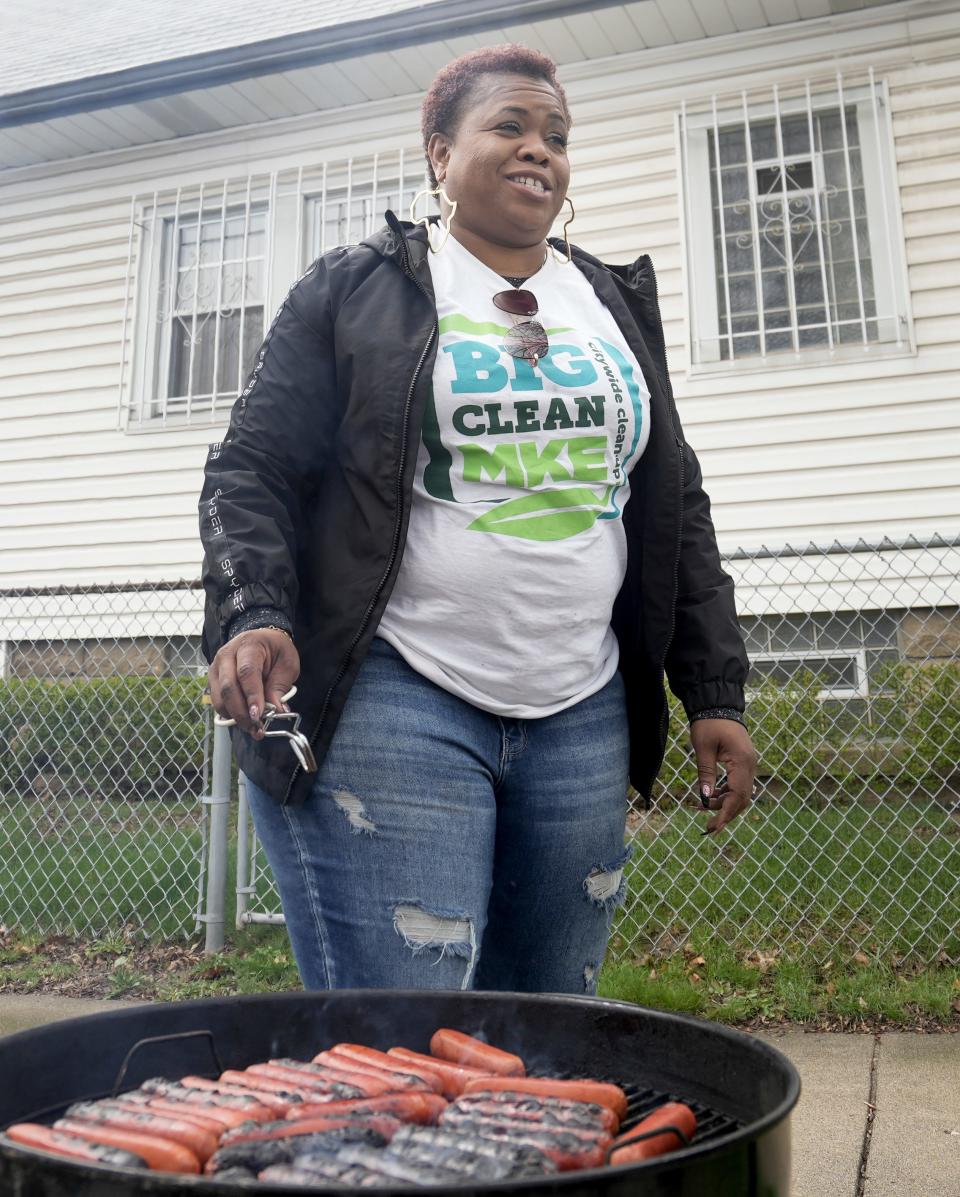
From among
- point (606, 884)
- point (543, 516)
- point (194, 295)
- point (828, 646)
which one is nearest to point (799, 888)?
point (828, 646)

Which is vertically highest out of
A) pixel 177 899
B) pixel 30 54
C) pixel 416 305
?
pixel 30 54

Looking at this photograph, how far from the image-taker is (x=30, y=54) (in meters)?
9.39

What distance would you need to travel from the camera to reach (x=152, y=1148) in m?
1.15

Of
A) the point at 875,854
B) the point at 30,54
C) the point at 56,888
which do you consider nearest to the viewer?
the point at 875,854

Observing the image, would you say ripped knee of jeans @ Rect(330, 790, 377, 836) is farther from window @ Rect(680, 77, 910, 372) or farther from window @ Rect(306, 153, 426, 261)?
window @ Rect(306, 153, 426, 261)

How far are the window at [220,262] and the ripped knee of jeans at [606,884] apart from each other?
261 inches

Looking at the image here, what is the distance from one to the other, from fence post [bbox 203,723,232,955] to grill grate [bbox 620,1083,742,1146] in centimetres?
327

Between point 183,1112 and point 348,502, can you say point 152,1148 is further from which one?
point 348,502

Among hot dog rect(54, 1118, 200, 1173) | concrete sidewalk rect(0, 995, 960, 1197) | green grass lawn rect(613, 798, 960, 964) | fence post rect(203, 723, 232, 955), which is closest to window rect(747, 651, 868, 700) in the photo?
green grass lawn rect(613, 798, 960, 964)

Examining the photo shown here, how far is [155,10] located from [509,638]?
31.7 feet

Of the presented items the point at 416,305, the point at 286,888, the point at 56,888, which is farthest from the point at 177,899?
the point at 416,305

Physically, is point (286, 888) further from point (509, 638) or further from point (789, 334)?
point (789, 334)

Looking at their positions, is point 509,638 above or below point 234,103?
below

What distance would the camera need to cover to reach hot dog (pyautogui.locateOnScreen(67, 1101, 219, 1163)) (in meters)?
1.20
